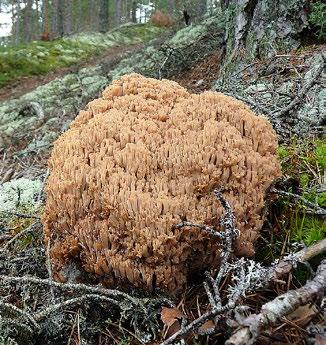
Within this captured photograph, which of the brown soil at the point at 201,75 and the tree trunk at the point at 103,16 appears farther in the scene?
the tree trunk at the point at 103,16

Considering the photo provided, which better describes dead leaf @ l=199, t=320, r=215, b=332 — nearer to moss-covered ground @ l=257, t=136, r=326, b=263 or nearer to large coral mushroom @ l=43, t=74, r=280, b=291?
large coral mushroom @ l=43, t=74, r=280, b=291

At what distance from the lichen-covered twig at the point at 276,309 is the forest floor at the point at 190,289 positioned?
18cm

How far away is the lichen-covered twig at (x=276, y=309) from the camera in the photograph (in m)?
1.84

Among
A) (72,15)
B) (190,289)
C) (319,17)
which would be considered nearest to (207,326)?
(190,289)

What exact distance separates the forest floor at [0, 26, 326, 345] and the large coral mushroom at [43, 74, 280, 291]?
0.17 metres

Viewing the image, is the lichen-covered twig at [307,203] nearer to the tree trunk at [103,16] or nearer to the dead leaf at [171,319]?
the dead leaf at [171,319]

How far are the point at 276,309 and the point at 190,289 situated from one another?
2.54 ft

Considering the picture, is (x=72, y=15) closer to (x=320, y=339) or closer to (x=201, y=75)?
(x=201, y=75)

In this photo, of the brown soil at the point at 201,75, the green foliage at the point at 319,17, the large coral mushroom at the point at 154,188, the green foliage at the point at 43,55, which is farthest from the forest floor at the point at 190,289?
the green foliage at the point at 43,55

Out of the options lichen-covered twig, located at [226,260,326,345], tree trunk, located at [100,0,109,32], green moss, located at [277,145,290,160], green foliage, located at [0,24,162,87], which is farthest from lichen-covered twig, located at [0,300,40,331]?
tree trunk, located at [100,0,109,32]

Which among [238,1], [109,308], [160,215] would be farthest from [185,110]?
[238,1]

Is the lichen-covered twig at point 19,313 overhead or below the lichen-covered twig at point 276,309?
below

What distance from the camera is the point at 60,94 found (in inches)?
442

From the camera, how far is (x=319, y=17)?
5.43 metres
